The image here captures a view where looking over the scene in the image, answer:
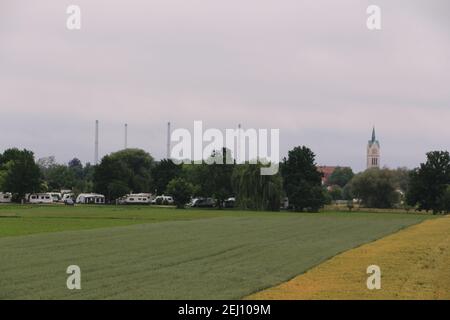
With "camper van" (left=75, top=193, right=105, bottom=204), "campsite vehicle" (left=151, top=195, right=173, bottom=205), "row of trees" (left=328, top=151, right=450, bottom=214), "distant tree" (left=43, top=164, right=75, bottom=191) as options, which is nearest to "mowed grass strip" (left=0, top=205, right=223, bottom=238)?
"row of trees" (left=328, top=151, right=450, bottom=214)

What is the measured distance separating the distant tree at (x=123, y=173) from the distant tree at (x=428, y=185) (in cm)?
5279

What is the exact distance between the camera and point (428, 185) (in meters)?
119

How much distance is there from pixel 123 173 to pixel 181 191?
83.9ft

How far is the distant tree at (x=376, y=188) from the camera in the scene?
12862 centimetres

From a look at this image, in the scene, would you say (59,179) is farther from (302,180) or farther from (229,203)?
(302,180)

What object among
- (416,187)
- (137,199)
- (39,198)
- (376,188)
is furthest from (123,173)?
(416,187)

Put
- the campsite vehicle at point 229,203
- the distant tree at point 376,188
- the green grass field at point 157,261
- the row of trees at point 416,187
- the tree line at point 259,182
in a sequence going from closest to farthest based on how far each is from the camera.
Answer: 1. the green grass field at point 157,261
2. the tree line at point 259,182
3. the row of trees at point 416,187
4. the campsite vehicle at point 229,203
5. the distant tree at point 376,188

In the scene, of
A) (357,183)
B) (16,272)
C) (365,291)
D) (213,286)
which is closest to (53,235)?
(16,272)

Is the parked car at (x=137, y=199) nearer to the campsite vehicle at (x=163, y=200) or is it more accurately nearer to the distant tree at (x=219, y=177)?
the campsite vehicle at (x=163, y=200)

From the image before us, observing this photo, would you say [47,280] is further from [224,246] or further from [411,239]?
[411,239]

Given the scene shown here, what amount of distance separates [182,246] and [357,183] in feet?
328

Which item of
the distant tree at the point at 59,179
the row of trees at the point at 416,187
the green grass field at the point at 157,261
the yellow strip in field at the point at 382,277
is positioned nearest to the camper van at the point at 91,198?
the distant tree at the point at 59,179

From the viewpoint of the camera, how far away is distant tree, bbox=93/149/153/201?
139625 mm

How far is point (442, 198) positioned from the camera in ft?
376
